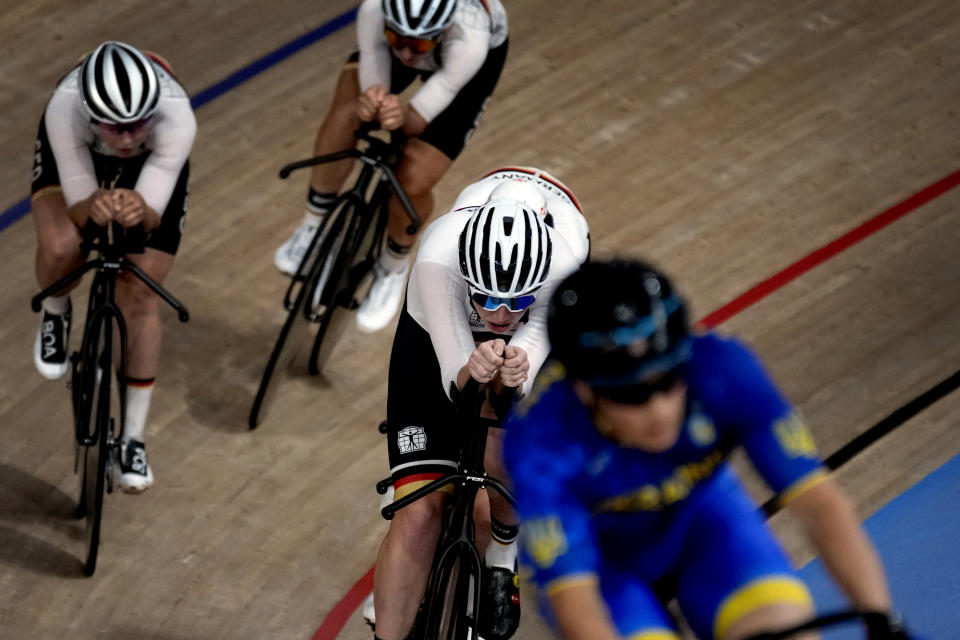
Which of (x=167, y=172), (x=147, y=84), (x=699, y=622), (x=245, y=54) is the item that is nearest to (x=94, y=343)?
(x=167, y=172)

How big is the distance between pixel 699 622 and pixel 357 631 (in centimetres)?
192

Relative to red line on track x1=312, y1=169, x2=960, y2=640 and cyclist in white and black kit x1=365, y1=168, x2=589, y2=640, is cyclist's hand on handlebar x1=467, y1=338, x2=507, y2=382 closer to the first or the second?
cyclist in white and black kit x1=365, y1=168, x2=589, y2=640

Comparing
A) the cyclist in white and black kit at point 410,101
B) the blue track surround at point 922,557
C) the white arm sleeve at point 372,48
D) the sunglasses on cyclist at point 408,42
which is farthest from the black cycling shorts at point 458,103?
the blue track surround at point 922,557

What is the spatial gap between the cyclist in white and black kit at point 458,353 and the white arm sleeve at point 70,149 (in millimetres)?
1074

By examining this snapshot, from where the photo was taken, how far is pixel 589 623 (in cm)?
196

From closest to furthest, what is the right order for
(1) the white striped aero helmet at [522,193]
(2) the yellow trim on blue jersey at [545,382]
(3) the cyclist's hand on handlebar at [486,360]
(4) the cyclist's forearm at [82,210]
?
(2) the yellow trim on blue jersey at [545,382] → (3) the cyclist's hand on handlebar at [486,360] → (1) the white striped aero helmet at [522,193] → (4) the cyclist's forearm at [82,210]

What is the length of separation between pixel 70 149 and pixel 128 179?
226 millimetres

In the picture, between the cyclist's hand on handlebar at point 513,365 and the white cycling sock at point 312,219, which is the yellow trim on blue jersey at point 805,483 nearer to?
the cyclist's hand on handlebar at point 513,365

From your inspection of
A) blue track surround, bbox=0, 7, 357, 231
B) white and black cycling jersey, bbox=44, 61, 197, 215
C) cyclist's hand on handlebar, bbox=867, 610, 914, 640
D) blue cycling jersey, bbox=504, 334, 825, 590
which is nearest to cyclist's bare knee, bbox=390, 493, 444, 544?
blue cycling jersey, bbox=504, 334, 825, 590

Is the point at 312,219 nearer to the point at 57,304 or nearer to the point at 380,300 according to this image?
the point at 380,300

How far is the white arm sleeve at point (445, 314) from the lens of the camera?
10.2 feet

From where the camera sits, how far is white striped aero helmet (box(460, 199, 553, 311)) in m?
3.02

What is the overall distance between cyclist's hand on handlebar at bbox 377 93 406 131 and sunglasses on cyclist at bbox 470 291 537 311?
1.29m

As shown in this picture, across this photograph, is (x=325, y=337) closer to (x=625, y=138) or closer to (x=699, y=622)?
(x=625, y=138)
